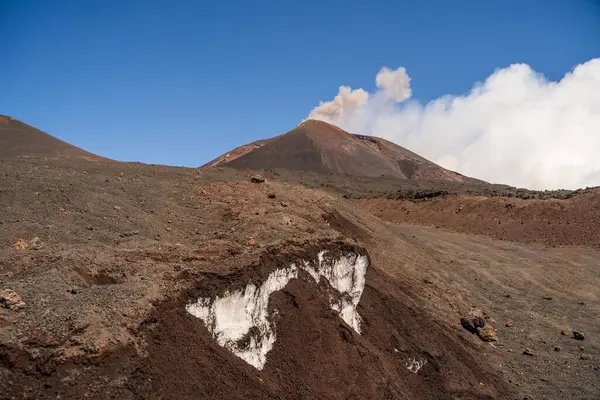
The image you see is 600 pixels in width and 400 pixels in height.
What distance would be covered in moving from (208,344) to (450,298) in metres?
10.9

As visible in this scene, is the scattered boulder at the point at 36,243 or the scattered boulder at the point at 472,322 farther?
the scattered boulder at the point at 472,322

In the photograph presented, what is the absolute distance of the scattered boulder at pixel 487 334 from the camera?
541 inches

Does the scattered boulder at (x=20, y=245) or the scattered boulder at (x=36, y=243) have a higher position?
the scattered boulder at (x=36, y=243)

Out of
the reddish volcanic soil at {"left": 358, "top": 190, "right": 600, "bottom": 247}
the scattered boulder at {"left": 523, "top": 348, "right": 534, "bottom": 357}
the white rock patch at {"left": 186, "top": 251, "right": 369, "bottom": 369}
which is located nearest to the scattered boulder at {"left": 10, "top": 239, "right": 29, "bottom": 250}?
the white rock patch at {"left": 186, "top": 251, "right": 369, "bottom": 369}

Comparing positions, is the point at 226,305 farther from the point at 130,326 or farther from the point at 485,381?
the point at 485,381

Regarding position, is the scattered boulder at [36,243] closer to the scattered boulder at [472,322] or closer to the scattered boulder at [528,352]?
the scattered boulder at [472,322]

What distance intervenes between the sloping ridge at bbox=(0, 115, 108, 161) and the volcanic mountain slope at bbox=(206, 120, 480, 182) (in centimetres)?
2601

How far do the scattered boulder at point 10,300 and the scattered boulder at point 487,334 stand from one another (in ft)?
39.8

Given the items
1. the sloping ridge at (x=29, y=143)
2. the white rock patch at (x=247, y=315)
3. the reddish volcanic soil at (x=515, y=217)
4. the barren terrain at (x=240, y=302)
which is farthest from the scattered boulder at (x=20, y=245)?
the sloping ridge at (x=29, y=143)

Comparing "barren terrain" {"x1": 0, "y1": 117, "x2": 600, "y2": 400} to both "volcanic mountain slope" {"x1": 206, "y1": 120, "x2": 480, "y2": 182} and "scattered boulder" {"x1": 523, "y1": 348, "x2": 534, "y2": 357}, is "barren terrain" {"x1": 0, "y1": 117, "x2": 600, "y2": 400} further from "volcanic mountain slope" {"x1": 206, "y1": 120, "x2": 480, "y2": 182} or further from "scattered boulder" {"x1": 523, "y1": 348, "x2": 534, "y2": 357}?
"volcanic mountain slope" {"x1": 206, "y1": 120, "x2": 480, "y2": 182}

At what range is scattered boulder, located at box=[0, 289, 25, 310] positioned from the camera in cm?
589

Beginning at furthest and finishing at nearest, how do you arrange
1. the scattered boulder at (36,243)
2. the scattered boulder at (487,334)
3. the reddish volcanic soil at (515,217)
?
the reddish volcanic soil at (515,217) < the scattered boulder at (487,334) < the scattered boulder at (36,243)

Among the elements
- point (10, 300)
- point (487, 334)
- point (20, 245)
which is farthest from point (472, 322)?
point (10, 300)

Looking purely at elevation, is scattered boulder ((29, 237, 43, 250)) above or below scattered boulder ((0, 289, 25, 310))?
above
